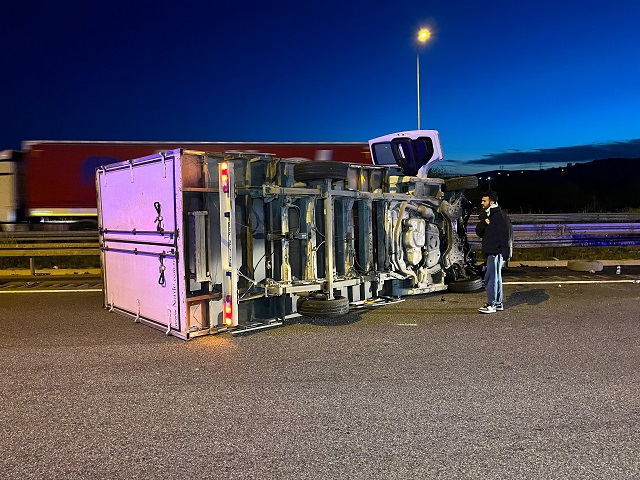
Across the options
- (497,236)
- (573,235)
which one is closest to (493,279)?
(497,236)

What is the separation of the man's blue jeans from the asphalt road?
0.56m

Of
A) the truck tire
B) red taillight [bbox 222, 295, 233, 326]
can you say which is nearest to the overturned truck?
red taillight [bbox 222, 295, 233, 326]

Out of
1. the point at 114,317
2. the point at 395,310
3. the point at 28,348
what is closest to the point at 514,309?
the point at 395,310

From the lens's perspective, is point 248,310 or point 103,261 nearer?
point 248,310

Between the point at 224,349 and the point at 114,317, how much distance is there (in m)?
2.47

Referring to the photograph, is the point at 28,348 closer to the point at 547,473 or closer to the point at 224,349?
the point at 224,349

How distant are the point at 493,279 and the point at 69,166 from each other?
50.0 feet

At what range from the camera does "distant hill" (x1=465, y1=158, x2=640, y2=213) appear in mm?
39872

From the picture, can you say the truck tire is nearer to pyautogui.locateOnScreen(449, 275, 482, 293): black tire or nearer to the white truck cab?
pyautogui.locateOnScreen(449, 275, 482, 293): black tire

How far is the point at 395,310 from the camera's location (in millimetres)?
8047

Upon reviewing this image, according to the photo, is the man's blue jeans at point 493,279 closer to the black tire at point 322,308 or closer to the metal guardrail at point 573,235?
the black tire at point 322,308

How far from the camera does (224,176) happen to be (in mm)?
6324

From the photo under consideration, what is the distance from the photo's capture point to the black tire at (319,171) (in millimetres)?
7008

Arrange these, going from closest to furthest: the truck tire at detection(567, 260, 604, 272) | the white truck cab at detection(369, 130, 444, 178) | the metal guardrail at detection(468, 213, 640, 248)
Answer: the white truck cab at detection(369, 130, 444, 178) < the truck tire at detection(567, 260, 604, 272) < the metal guardrail at detection(468, 213, 640, 248)
